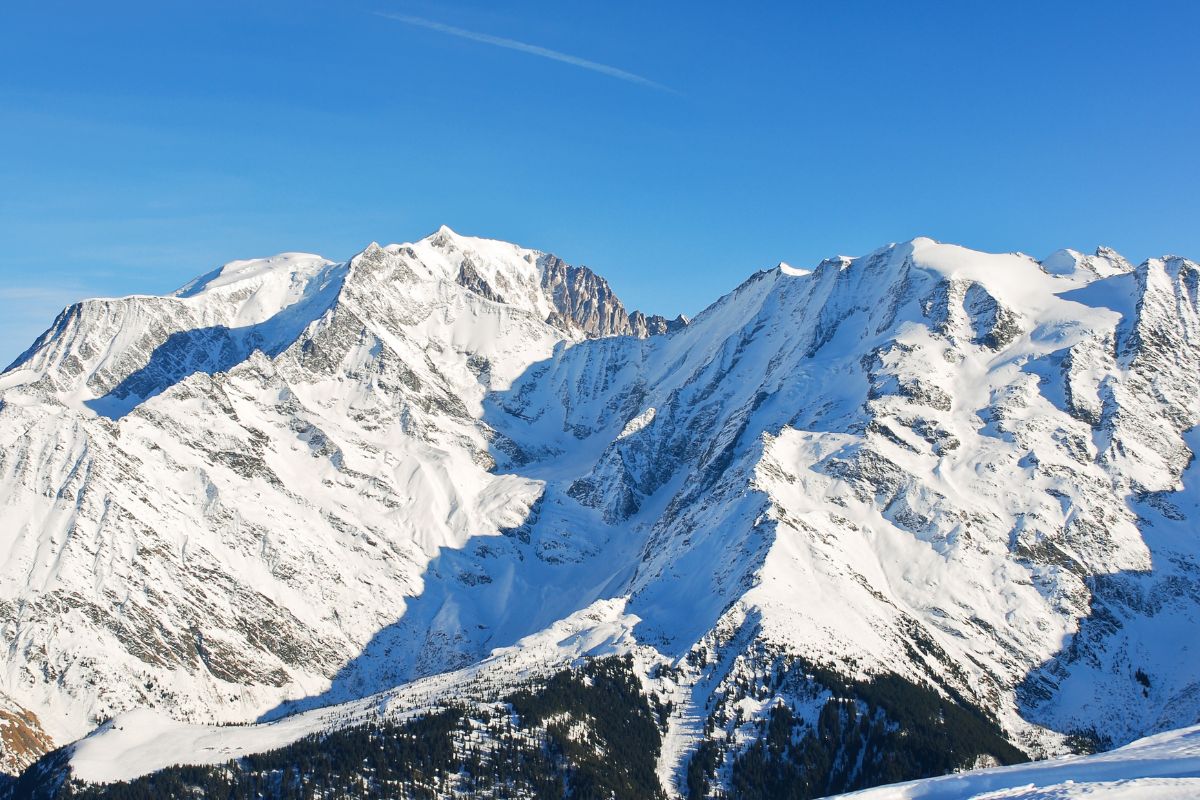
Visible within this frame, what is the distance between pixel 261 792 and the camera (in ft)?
593

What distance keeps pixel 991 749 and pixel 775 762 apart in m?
41.7

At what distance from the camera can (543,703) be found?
199 metres

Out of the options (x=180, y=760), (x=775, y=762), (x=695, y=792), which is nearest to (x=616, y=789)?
(x=695, y=792)

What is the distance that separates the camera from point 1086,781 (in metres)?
65.1

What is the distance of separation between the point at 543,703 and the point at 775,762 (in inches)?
1702

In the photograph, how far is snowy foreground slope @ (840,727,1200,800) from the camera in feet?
194

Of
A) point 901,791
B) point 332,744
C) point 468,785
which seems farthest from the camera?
point 332,744

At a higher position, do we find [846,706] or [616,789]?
[846,706]

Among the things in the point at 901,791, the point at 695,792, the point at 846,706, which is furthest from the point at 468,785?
the point at 901,791

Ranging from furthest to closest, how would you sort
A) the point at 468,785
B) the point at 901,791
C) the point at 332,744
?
the point at 332,744
the point at 468,785
the point at 901,791

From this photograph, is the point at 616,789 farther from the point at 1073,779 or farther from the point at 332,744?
the point at 1073,779

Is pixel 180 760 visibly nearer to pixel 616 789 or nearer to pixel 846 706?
pixel 616 789

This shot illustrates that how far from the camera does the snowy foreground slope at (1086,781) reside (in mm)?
59125

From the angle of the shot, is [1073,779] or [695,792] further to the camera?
[695,792]
